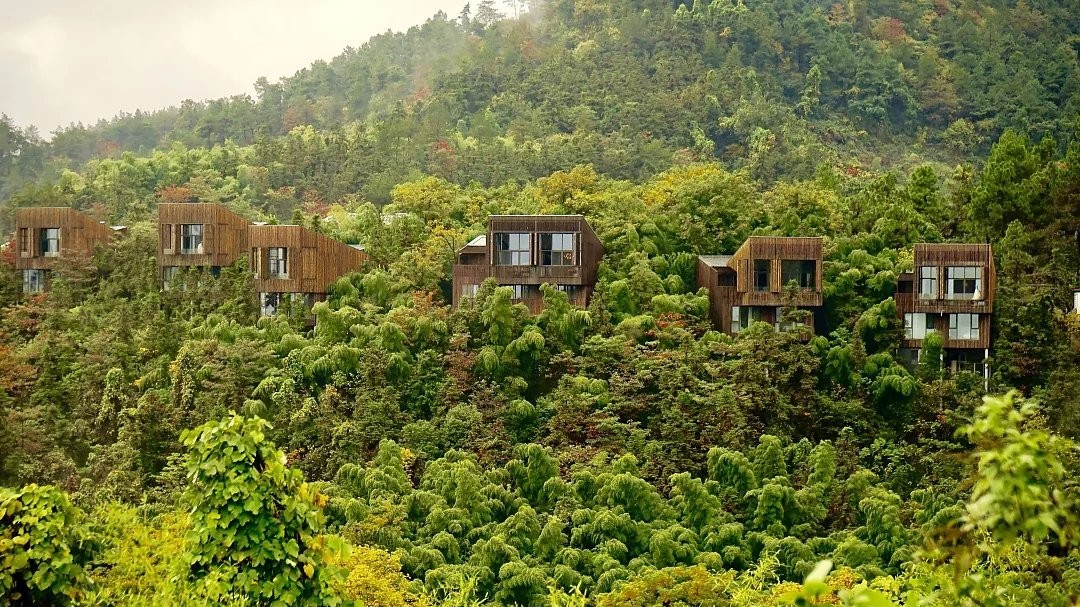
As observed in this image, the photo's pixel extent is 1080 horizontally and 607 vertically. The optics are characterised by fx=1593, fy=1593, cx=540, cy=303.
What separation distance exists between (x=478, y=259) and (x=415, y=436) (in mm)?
6460

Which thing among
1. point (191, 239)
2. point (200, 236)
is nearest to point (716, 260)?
point (200, 236)

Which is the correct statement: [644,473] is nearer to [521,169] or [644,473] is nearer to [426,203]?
[426,203]

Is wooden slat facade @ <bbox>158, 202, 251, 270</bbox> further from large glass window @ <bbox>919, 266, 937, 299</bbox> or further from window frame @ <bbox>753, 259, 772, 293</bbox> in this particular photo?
large glass window @ <bbox>919, 266, 937, 299</bbox>

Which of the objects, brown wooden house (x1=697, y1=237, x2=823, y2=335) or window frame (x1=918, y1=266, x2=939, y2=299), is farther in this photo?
brown wooden house (x1=697, y1=237, x2=823, y2=335)

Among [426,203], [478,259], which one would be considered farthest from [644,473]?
[426,203]

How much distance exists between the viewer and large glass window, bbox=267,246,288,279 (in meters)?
32.7

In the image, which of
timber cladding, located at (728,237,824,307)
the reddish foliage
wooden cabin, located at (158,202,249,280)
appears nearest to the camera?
timber cladding, located at (728,237,824,307)

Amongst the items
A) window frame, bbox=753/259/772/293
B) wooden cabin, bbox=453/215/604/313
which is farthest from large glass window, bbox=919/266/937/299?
wooden cabin, bbox=453/215/604/313

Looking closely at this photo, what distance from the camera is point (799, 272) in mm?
29938

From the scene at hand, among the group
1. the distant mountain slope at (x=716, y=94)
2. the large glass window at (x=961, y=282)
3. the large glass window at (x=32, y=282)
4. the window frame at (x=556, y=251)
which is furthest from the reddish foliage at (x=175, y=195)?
the large glass window at (x=961, y=282)

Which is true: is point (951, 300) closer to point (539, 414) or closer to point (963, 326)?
point (963, 326)

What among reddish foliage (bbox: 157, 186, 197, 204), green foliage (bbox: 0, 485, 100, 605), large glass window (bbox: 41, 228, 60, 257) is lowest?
green foliage (bbox: 0, 485, 100, 605)

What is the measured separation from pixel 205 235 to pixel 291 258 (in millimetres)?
2004

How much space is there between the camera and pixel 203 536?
1245 centimetres
